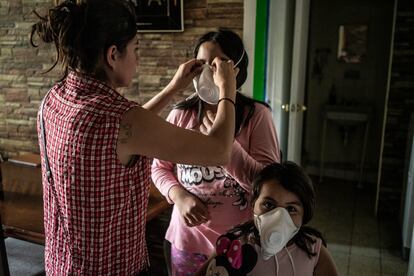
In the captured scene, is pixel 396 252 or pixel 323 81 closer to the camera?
pixel 396 252

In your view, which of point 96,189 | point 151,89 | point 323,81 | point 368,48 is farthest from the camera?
point 323,81

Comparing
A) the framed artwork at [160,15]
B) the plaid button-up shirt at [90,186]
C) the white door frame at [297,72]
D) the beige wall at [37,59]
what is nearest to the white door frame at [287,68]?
the white door frame at [297,72]

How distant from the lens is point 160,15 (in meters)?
2.29

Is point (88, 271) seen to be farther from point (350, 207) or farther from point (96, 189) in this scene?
point (350, 207)

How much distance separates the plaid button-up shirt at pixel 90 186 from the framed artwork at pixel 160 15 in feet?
4.68

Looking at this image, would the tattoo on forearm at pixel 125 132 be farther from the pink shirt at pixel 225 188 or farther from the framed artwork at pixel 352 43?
the framed artwork at pixel 352 43

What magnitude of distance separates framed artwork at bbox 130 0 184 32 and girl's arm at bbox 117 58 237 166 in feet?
4.82

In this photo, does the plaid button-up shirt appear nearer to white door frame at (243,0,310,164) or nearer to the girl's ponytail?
the girl's ponytail

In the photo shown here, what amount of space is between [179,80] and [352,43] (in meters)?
3.33

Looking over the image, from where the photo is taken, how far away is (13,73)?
2807 millimetres

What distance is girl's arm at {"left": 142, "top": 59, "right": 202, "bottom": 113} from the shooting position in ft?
3.92

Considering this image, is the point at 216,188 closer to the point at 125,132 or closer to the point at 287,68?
the point at 125,132

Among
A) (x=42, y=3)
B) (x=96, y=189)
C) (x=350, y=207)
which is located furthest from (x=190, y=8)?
(x=350, y=207)

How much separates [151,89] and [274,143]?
4.73 feet
